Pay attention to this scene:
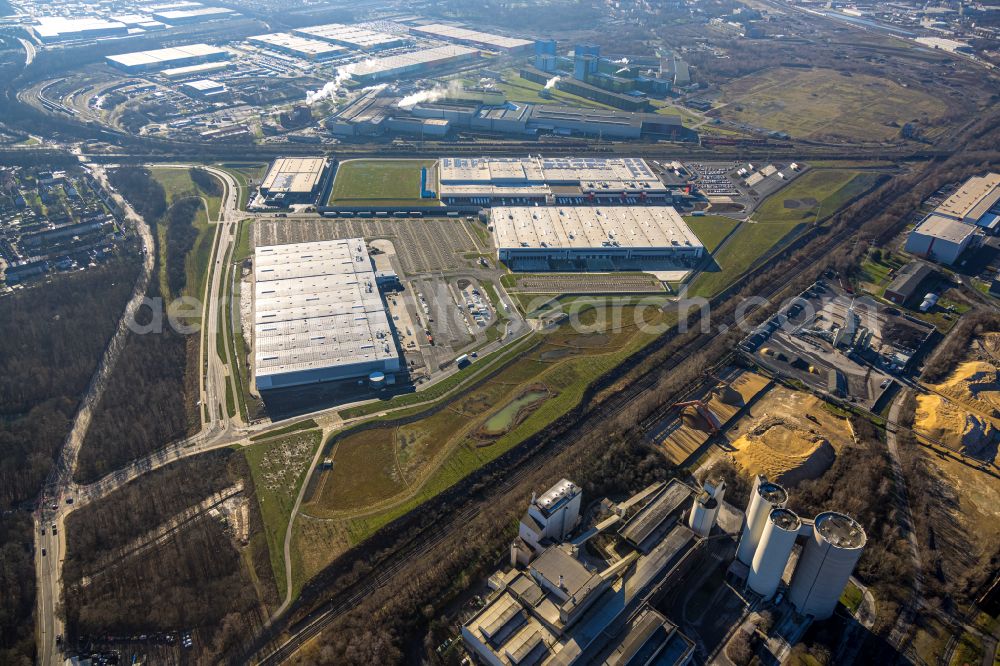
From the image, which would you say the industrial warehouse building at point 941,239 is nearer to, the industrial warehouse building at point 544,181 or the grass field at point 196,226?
the industrial warehouse building at point 544,181

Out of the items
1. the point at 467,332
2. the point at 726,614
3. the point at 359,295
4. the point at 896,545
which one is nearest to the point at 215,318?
the point at 359,295

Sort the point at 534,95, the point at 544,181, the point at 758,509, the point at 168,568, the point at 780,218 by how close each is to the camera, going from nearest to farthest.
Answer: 1. the point at 758,509
2. the point at 168,568
3. the point at 780,218
4. the point at 544,181
5. the point at 534,95

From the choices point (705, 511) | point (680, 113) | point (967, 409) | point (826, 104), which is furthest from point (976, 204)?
point (705, 511)

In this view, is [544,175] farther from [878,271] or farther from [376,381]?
[376,381]

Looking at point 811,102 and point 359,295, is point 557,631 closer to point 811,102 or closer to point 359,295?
point 359,295

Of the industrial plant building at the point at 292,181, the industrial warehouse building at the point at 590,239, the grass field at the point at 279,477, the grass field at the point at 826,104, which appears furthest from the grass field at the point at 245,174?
the grass field at the point at 826,104
